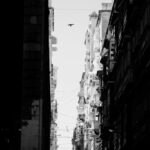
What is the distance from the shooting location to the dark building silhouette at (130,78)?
31.7 meters

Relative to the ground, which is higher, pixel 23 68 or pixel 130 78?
pixel 130 78

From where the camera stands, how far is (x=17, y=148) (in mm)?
23625

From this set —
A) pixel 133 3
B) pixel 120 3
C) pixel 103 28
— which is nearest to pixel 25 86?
pixel 133 3

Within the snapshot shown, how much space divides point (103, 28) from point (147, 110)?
4145cm

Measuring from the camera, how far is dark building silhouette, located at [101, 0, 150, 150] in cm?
3173

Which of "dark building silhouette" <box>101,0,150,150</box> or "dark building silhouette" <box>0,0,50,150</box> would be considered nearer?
"dark building silhouette" <box>0,0,50,150</box>

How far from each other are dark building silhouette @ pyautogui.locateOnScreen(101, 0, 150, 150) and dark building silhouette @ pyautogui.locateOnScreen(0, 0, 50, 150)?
6245 mm

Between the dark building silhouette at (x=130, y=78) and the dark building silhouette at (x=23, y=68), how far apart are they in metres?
6.24

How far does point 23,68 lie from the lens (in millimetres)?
24547

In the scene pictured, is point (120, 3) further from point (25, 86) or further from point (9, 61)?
point (9, 61)

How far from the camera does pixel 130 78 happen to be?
36688 mm

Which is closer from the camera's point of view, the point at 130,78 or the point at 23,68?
the point at 23,68

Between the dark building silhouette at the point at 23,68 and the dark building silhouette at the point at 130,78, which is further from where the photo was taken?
the dark building silhouette at the point at 130,78

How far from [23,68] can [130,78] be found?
13.1 meters
